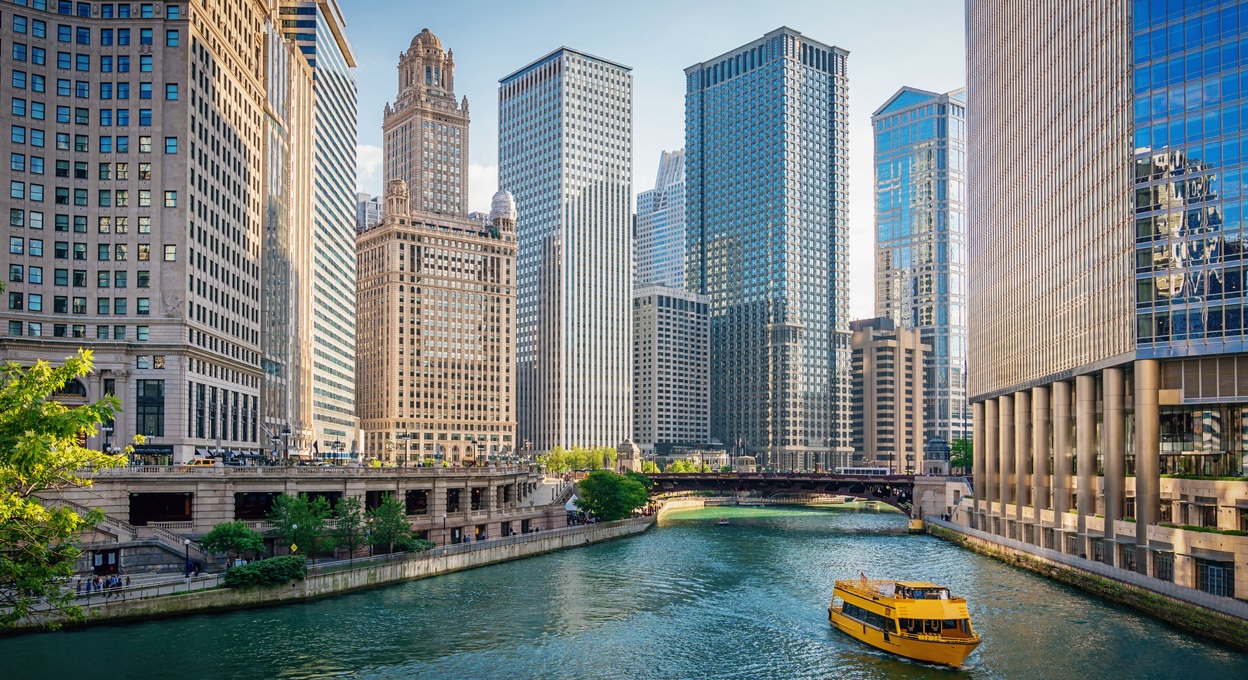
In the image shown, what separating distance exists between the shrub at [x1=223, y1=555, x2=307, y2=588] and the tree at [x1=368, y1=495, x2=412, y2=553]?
1726 centimetres

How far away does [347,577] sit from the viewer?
91375 mm

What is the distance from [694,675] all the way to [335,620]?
28.6m

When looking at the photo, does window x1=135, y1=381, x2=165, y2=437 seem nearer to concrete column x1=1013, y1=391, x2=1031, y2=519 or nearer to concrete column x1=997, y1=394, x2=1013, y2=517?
concrete column x1=1013, y1=391, x2=1031, y2=519

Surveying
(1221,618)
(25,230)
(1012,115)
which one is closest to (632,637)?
(1221,618)

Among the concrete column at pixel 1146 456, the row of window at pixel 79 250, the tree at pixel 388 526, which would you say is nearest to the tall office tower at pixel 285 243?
the row of window at pixel 79 250

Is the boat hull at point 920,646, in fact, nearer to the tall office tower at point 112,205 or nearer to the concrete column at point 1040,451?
the concrete column at point 1040,451

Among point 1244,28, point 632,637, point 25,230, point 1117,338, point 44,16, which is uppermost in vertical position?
point 44,16

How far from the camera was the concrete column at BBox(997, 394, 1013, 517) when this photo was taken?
13838 cm

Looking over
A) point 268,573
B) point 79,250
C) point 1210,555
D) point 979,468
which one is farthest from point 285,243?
point 1210,555

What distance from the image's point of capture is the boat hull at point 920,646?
67938 mm

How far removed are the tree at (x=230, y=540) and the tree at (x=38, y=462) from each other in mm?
50537

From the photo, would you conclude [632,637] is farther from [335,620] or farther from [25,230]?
[25,230]

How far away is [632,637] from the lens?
7631cm

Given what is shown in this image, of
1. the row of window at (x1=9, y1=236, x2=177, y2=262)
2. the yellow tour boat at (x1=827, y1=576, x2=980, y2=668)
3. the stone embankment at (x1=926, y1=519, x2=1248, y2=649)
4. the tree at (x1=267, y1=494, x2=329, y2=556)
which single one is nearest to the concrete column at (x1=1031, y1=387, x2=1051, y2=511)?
the stone embankment at (x1=926, y1=519, x2=1248, y2=649)
